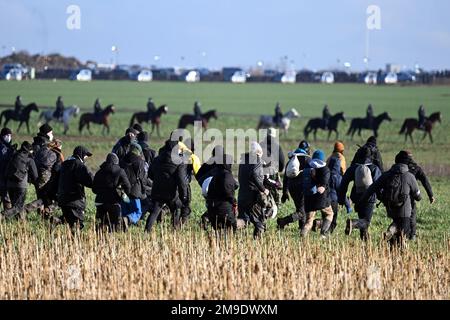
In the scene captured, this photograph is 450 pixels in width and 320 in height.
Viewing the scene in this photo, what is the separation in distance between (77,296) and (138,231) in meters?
5.27

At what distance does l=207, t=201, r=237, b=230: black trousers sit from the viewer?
1636cm

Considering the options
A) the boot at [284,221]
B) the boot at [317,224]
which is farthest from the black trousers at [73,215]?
Result: the boot at [317,224]

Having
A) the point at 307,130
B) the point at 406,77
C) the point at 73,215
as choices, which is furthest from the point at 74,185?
the point at 406,77

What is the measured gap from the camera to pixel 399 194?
15.9 m

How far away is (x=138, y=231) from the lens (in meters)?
18.0

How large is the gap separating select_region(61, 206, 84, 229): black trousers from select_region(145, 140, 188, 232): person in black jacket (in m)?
0.93

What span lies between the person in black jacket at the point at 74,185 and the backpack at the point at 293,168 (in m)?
2.89

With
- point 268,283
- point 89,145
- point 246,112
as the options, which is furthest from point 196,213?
point 246,112

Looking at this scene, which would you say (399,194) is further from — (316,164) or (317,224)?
(317,224)

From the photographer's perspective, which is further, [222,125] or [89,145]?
[222,125]

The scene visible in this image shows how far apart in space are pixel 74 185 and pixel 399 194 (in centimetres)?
444

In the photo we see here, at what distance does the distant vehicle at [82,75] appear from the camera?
118 meters
